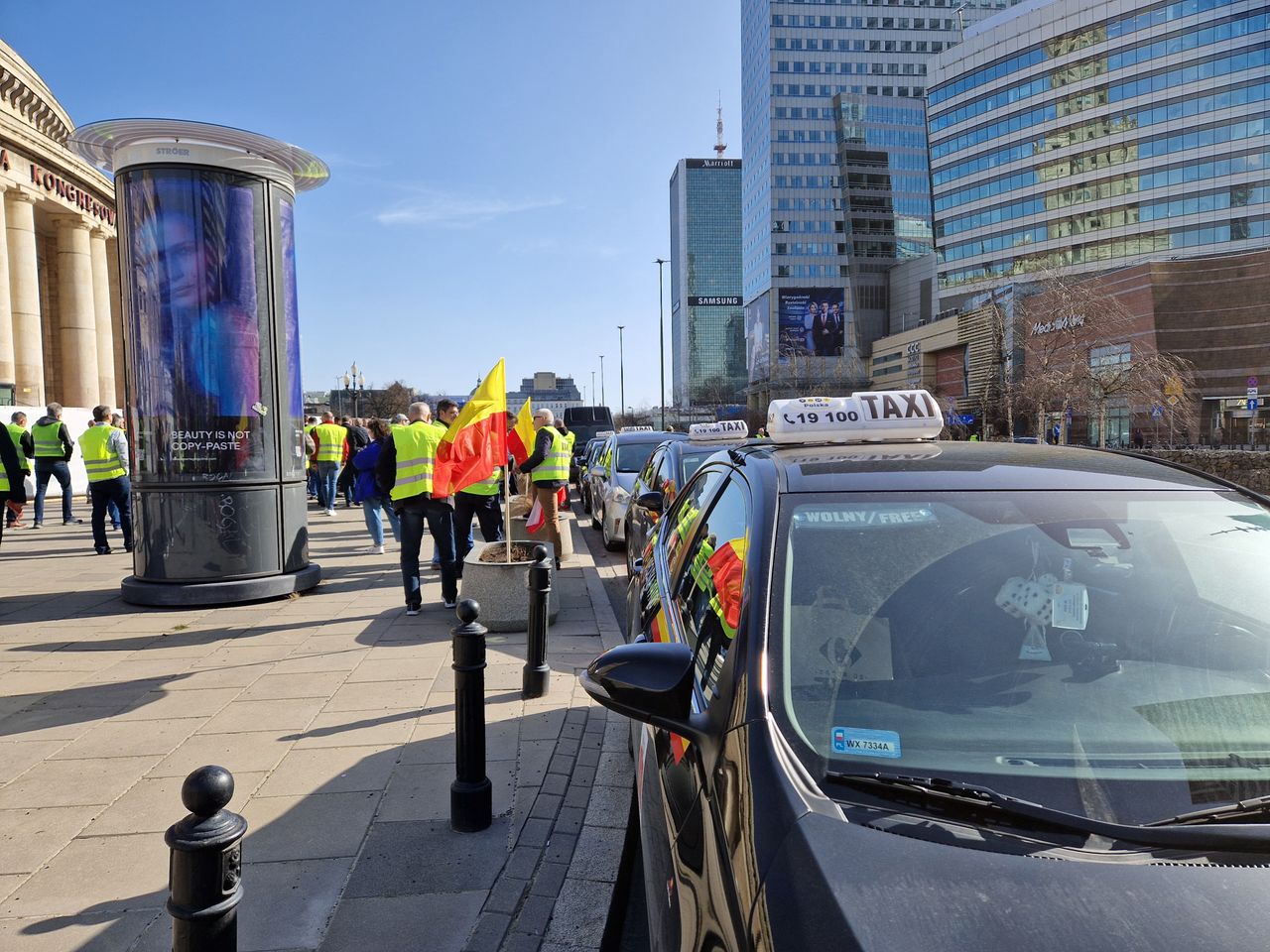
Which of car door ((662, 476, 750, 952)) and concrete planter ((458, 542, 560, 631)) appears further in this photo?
concrete planter ((458, 542, 560, 631))

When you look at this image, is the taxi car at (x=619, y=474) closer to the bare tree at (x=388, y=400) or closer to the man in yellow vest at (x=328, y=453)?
the man in yellow vest at (x=328, y=453)

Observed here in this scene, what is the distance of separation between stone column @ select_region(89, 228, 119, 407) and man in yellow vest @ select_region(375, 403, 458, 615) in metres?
38.3

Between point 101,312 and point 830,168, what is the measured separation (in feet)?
327

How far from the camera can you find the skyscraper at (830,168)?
113438mm

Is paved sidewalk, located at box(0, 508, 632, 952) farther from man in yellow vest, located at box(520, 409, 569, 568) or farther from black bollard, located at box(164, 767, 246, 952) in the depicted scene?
man in yellow vest, located at box(520, 409, 569, 568)

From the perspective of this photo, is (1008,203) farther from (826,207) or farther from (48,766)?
(48,766)

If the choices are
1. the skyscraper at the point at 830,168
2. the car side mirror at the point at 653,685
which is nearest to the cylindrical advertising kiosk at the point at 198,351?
the car side mirror at the point at 653,685

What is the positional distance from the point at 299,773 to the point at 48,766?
1.29 meters

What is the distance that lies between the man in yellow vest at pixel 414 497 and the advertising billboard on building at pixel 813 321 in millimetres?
103491

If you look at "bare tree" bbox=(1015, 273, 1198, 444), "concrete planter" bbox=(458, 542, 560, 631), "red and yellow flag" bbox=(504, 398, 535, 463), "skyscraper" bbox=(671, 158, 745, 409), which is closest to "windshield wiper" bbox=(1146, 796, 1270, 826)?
"concrete planter" bbox=(458, 542, 560, 631)

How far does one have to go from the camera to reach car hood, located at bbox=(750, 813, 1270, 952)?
1.23m

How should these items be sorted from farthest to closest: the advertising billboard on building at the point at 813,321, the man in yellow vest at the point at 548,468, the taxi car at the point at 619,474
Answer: the advertising billboard on building at the point at 813,321 < the taxi car at the point at 619,474 < the man in yellow vest at the point at 548,468

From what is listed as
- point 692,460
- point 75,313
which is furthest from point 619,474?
point 75,313

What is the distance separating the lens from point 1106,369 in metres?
37.9
